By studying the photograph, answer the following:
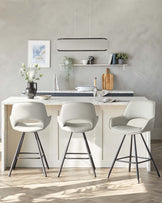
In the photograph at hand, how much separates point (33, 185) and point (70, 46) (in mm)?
2888

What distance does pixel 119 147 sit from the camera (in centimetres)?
455

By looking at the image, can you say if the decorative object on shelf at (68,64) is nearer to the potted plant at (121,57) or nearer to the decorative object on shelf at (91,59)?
the decorative object on shelf at (91,59)

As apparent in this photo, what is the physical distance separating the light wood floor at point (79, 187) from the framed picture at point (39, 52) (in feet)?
9.95

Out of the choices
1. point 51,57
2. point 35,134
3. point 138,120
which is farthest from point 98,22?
point 35,134

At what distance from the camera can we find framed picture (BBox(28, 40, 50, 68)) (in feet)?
23.6

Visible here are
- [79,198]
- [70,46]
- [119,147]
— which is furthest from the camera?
[70,46]

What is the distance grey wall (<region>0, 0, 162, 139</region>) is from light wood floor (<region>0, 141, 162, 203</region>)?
2722 millimetres

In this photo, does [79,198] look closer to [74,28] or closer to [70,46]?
[70,46]

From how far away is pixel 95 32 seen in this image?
23.5 feet

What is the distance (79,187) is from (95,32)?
3.91 metres

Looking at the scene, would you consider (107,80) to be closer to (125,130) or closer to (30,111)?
(125,130)

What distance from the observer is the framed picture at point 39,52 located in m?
7.21

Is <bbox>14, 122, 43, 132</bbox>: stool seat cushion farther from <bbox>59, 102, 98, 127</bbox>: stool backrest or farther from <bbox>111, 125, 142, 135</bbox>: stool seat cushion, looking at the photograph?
<bbox>111, 125, 142, 135</bbox>: stool seat cushion

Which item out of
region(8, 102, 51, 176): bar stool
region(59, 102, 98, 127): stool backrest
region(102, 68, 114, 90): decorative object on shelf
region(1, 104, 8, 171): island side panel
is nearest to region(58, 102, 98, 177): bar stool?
region(59, 102, 98, 127): stool backrest
